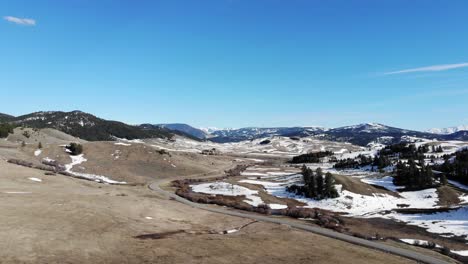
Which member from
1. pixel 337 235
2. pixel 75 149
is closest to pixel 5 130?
pixel 75 149

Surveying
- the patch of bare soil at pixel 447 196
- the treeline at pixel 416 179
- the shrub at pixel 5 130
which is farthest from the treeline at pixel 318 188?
the shrub at pixel 5 130

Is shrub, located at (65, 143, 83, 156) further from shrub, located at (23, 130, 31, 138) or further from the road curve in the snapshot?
the road curve

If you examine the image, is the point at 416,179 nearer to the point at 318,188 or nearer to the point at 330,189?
the point at 330,189

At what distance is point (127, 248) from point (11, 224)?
13421 millimetres

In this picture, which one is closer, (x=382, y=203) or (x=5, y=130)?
(x=382, y=203)

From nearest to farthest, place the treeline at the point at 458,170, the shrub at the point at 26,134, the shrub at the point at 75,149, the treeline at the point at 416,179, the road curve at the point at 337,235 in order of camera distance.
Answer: the road curve at the point at 337,235, the treeline at the point at 416,179, the shrub at the point at 75,149, the treeline at the point at 458,170, the shrub at the point at 26,134

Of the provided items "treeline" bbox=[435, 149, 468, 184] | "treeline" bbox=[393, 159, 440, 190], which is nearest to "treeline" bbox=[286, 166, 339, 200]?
"treeline" bbox=[393, 159, 440, 190]

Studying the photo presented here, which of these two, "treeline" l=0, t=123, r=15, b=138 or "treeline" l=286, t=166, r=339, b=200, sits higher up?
"treeline" l=0, t=123, r=15, b=138

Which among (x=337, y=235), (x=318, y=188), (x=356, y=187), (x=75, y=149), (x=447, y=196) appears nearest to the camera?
(x=337, y=235)

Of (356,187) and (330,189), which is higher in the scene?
(330,189)

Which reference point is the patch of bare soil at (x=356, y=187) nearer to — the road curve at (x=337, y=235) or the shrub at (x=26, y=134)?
the road curve at (x=337, y=235)

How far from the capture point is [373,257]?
4403 cm

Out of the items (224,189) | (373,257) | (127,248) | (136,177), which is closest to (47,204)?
(127,248)

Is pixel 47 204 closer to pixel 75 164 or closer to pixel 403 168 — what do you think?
pixel 75 164
